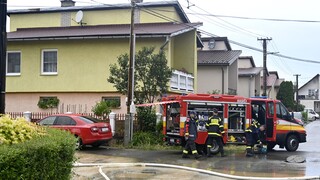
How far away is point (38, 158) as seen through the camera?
640cm

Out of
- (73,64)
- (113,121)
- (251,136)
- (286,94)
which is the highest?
(73,64)

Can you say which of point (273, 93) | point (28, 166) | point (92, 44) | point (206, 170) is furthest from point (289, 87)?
point (28, 166)

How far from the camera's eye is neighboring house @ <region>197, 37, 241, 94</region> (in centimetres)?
3469

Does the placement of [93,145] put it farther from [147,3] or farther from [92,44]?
[147,3]

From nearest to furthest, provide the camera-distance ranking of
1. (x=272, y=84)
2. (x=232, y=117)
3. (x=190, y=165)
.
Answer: (x=190, y=165)
(x=232, y=117)
(x=272, y=84)

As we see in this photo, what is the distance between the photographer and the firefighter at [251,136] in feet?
54.0

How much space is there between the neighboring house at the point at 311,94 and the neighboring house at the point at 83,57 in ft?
235

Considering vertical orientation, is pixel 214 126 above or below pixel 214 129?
above

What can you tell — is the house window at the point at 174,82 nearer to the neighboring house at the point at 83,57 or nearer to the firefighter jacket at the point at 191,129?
the neighboring house at the point at 83,57

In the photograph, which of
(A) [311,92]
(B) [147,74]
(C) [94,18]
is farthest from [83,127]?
(A) [311,92]

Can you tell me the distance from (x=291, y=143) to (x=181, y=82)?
866 cm

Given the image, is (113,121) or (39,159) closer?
(39,159)

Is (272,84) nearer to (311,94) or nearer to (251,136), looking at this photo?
(311,94)

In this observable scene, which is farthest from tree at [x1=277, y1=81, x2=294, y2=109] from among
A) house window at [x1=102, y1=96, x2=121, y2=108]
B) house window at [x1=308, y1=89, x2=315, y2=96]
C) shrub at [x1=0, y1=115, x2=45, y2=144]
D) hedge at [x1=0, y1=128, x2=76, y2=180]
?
shrub at [x1=0, y1=115, x2=45, y2=144]
